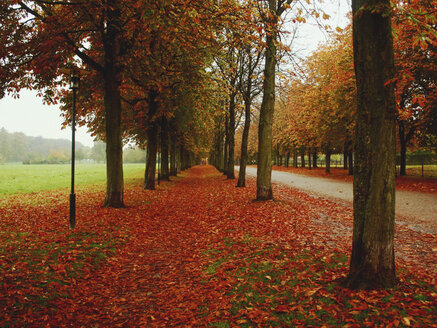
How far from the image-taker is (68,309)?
414cm

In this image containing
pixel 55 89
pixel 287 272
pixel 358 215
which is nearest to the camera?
pixel 358 215

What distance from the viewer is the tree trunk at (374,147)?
3744 millimetres

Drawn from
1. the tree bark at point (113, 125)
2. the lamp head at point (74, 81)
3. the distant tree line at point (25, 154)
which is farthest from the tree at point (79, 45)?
the distant tree line at point (25, 154)

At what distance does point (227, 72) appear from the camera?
49.6 feet

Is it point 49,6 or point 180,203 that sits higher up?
point 49,6

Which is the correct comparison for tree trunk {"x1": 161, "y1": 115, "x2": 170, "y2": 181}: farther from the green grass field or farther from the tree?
the tree

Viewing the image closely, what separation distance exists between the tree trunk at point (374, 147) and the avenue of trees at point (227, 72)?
1 centimetres

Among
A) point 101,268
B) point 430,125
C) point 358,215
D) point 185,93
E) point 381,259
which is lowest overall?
point 101,268

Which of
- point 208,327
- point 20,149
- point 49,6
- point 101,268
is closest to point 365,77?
point 208,327

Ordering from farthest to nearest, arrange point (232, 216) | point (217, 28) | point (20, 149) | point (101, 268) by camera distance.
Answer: point (20, 149)
point (232, 216)
point (217, 28)
point (101, 268)

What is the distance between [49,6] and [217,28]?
684cm

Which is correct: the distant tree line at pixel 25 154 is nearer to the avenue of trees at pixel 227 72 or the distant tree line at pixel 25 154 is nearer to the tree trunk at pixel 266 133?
the avenue of trees at pixel 227 72

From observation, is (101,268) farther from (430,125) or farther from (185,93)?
(430,125)

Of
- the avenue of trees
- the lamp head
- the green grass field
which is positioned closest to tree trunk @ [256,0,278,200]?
the avenue of trees
